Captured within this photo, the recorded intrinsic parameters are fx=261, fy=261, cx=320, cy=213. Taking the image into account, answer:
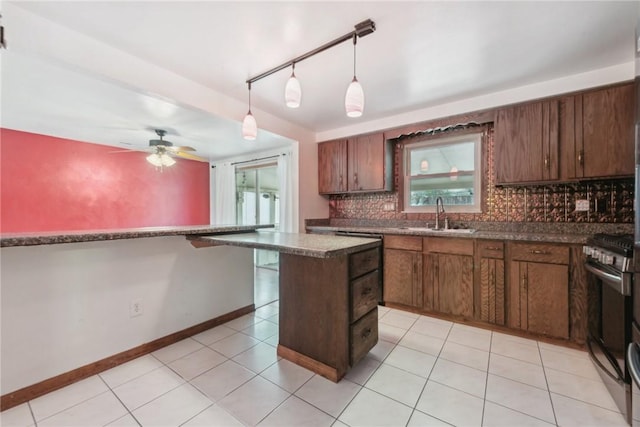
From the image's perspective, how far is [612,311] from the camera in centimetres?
154

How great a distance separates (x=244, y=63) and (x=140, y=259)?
1749mm

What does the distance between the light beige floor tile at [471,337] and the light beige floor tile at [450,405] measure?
706mm

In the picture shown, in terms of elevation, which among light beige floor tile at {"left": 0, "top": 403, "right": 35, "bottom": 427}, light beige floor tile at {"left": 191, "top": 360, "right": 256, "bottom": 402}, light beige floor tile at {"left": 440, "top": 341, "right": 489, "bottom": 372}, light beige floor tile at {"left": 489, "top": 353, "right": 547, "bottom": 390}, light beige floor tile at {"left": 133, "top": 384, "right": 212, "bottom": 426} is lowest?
light beige floor tile at {"left": 440, "top": 341, "right": 489, "bottom": 372}

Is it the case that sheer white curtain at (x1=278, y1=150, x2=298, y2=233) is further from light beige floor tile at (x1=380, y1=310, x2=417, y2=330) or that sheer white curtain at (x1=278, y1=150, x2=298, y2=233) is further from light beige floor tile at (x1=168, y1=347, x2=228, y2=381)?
light beige floor tile at (x1=168, y1=347, x2=228, y2=381)

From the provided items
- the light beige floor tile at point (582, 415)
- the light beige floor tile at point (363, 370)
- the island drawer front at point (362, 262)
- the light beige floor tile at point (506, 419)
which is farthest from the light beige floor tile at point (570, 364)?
the island drawer front at point (362, 262)

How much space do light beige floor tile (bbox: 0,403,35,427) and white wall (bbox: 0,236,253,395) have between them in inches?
4.3

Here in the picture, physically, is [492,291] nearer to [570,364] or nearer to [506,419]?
[570,364]

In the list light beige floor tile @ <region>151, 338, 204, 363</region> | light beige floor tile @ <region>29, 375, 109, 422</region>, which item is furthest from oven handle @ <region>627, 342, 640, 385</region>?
light beige floor tile @ <region>29, 375, 109, 422</region>

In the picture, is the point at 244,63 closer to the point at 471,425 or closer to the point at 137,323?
the point at 137,323

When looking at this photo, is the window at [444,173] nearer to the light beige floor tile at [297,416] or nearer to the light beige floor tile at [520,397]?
the light beige floor tile at [520,397]

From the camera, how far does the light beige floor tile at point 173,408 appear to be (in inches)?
54.0

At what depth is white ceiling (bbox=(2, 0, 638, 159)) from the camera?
1.57m

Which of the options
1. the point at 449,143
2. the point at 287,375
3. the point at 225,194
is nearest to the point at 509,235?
the point at 449,143

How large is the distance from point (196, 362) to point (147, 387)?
326 mm
